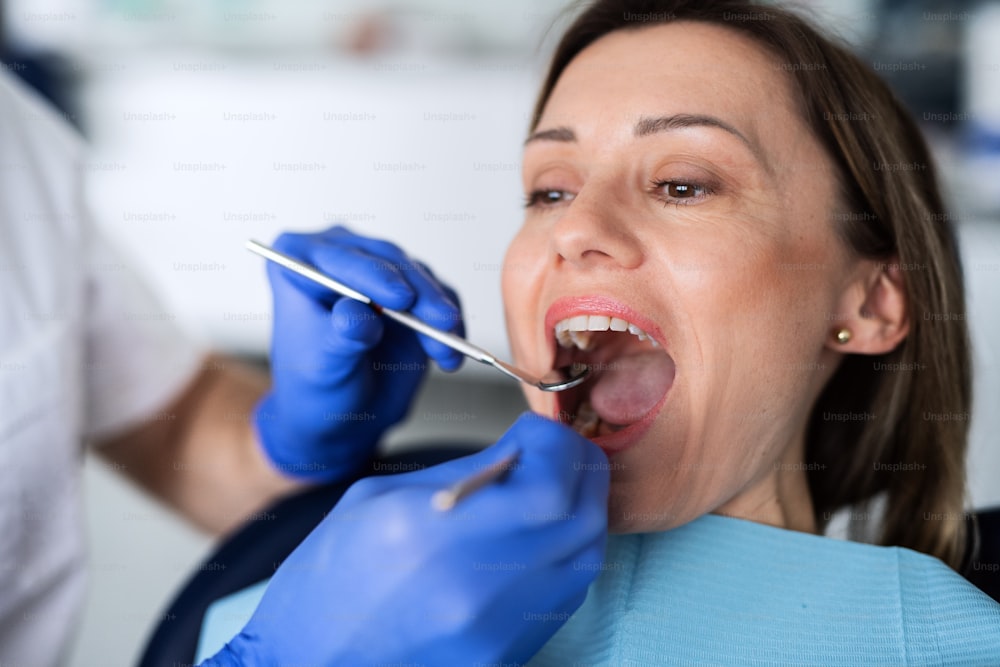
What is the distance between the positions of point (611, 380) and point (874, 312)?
35 cm

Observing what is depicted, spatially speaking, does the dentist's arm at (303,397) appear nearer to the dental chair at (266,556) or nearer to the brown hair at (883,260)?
the dental chair at (266,556)

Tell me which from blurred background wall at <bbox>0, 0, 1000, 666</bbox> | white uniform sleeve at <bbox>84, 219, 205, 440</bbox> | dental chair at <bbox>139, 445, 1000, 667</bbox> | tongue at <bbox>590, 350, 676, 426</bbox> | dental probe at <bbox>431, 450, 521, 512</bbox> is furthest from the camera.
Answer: blurred background wall at <bbox>0, 0, 1000, 666</bbox>

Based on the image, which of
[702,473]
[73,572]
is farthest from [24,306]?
[702,473]

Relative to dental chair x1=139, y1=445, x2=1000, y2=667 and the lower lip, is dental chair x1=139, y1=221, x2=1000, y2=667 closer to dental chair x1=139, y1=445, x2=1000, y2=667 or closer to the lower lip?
dental chair x1=139, y1=445, x2=1000, y2=667

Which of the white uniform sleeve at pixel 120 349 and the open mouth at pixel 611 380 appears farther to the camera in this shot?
the white uniform sleeve at pixel 120 349

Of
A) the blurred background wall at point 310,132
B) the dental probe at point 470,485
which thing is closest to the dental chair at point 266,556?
the dental probe at point 470,485

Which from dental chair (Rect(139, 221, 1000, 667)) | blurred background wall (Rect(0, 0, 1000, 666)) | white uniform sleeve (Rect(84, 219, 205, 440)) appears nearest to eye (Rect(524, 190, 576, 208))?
dental chair (Rect(139, 221, 1000, 667))

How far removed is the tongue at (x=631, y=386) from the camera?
1.18m

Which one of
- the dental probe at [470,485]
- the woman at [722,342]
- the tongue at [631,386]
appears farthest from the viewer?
the tongue at [631,386]

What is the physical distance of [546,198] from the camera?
3.83 feet

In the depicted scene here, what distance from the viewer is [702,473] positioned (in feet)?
3.33

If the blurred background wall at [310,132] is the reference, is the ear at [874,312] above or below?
above

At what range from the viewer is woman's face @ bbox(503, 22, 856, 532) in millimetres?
982

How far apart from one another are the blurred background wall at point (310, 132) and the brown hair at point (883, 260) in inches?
63.7
